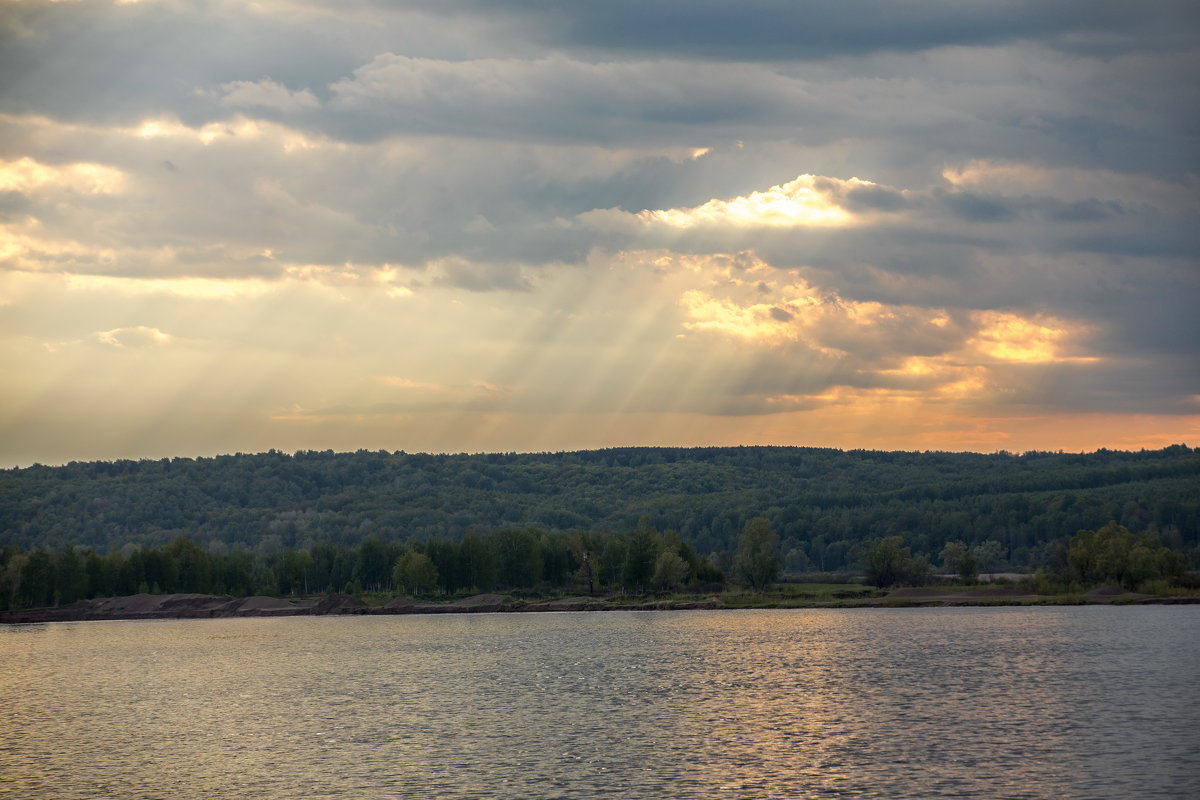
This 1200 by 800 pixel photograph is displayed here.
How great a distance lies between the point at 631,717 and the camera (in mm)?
70375

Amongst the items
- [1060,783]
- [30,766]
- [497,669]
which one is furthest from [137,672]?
[1060,783]

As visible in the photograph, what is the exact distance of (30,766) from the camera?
5816 centimetres

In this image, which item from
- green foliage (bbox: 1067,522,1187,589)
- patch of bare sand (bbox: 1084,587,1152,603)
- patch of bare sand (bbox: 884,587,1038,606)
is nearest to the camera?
patch of bare sand (bbox: 1084,587,1152,603)

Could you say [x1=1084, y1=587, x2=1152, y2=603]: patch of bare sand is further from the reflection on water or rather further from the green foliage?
the reflection on water

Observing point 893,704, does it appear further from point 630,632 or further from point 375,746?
point 630,632

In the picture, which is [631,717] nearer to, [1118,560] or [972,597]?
[972,597]

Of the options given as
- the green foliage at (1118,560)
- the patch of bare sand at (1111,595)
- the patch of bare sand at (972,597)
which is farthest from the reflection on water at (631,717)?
the patch of bare sand at (972,597)

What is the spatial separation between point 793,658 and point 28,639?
11256 cm

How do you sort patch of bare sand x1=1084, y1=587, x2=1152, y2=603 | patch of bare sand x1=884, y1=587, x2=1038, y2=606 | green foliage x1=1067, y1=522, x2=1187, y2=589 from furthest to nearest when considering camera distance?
patch of bare sand x1=884, y1=587, x2=1038, y2=606 < green foliage x1=1067, y1=522, x2=1187, y2=589 < patch of bare sand x1=1084, y1=587, x2=1152, y2=603

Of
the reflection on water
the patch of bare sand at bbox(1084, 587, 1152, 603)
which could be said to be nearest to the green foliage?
the patch of bare sand at bbox(1084, 587, 1152, 603)

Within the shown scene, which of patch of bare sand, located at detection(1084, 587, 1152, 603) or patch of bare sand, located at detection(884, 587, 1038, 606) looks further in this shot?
patch of bare sand, located at detection(884, 587, 1038, 606)

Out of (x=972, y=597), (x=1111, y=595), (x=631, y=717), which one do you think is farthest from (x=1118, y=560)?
(x=631, y=717)

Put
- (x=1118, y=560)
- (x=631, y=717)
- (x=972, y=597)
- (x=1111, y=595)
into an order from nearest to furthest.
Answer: (x=631, y=717) < (x=1111, y=595) < (x=1118, y=560) < (x=972, y=597)

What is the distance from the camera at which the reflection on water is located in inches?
2021
